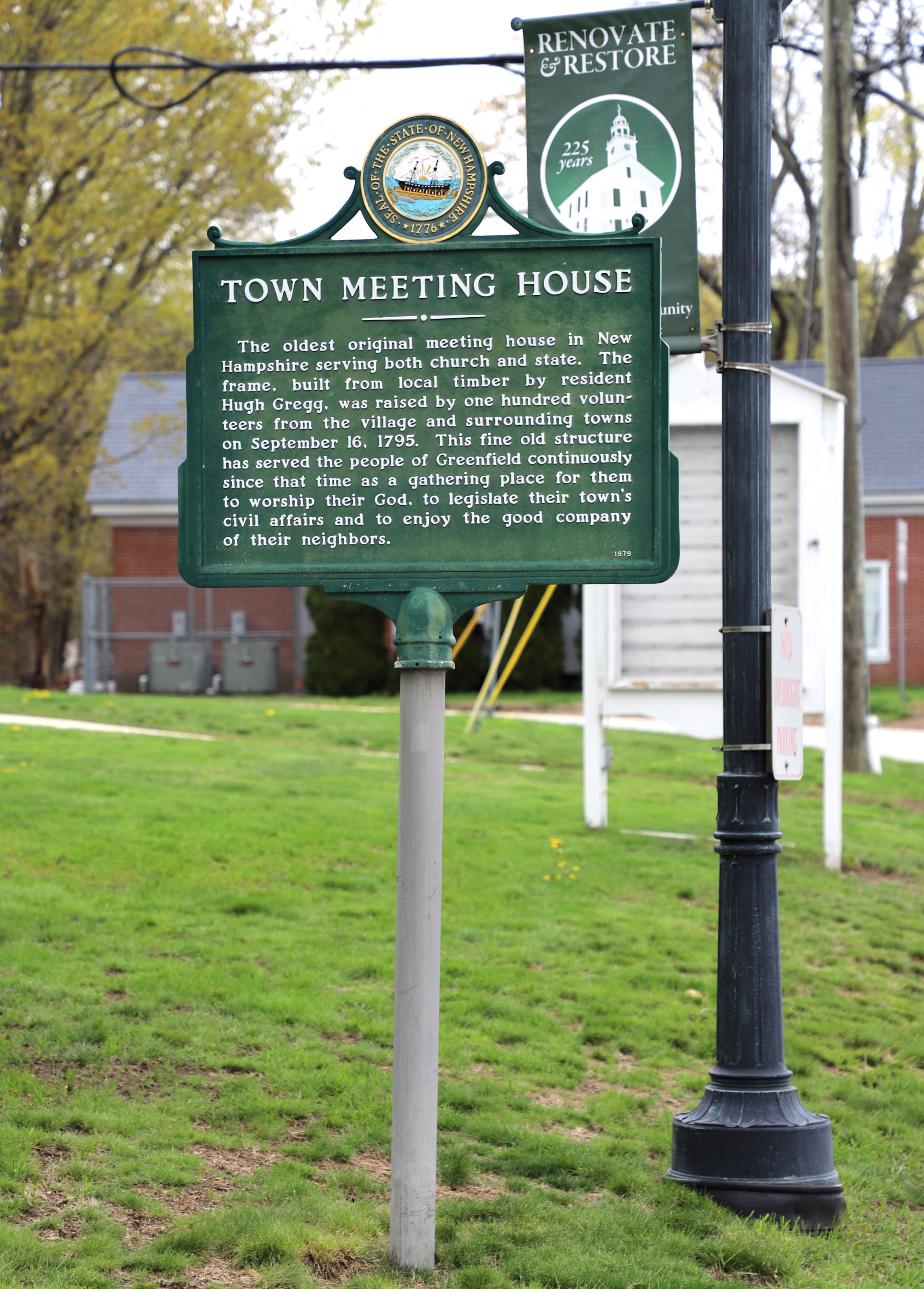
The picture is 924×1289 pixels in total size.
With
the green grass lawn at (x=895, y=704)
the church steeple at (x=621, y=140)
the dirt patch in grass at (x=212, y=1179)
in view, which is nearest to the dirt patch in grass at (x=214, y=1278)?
the dirt patch in grass at (x=212, y=1179)

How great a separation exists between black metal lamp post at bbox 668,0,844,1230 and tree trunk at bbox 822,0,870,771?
1019 centimetres

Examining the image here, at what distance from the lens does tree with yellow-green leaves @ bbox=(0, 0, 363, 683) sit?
20844 millimetres

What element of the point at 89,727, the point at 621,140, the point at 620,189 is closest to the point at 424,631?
the point at 620,189

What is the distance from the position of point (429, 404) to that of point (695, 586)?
6.23 meters

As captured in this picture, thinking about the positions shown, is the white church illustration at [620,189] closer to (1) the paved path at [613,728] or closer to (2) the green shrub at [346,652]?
(1) the paved path at [613,728]

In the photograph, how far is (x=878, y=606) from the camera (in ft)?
98.8

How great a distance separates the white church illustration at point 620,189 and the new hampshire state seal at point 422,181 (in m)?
1.75

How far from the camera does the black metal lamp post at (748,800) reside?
5.34 metres

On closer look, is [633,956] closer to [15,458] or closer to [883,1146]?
[883,1146]

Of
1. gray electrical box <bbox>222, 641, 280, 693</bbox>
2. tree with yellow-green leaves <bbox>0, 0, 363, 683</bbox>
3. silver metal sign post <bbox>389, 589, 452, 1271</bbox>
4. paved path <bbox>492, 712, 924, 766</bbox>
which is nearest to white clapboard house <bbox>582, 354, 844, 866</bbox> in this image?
silver metal sign post <bbox>389, 589, 452, 1271</bbox>

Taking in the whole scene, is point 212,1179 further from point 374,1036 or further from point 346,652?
point 346,652

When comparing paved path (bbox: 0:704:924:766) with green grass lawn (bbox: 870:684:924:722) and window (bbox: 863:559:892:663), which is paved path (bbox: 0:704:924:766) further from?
window (bbox: 863:559:892:663)

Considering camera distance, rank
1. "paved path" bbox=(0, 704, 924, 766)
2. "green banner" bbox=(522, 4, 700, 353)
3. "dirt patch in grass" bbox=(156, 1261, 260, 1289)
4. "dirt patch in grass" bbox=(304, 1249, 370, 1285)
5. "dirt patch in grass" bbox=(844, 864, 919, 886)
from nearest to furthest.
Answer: "dirt patch in grass" bbox=(156, 1261, 260, 1289)
"dirt patch in grass" bbox=(304, 1249, 370, 1285)
"green banner" bbox=(522, 4, 700, 353)
"dirt patch in grass" bbox=(844, 864, 919, 886)
"paved path" bbox=(0, 704, 924, 766)

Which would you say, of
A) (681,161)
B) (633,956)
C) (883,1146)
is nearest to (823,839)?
(633,956)
